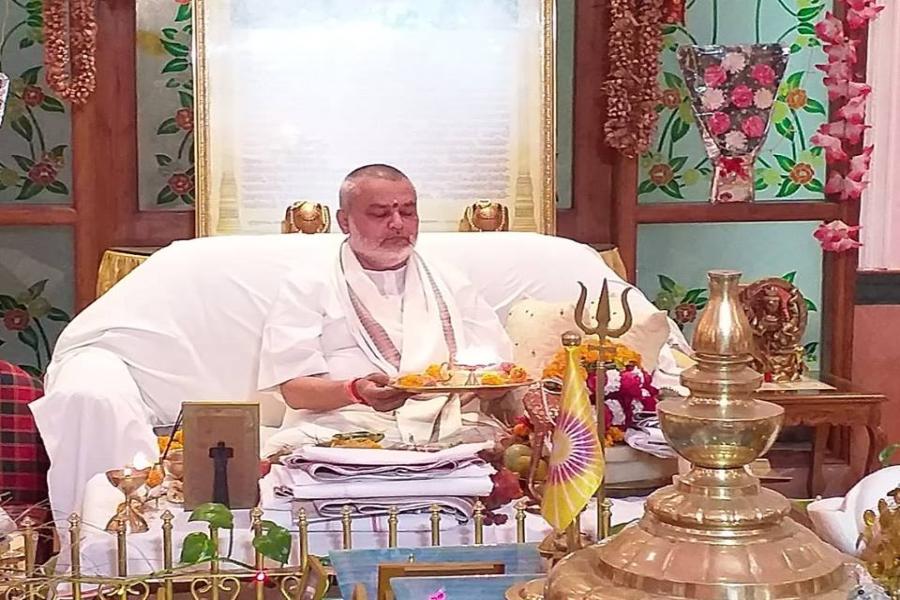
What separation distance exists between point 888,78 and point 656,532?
15.0 ft

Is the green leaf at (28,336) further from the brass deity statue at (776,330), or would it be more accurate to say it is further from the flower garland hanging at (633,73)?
the brass deity statue at (776,330)

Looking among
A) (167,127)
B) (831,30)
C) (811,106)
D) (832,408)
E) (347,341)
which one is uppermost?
(831,30)

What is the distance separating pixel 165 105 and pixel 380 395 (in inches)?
81.2

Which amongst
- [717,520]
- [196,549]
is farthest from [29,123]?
[717,520]

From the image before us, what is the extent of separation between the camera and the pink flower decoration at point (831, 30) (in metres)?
4.92

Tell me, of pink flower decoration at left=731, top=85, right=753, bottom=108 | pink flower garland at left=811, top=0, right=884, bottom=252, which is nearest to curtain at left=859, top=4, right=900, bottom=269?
pink flower garland at left=811, top=0, right=884, bottom=252

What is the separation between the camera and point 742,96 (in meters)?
4.84

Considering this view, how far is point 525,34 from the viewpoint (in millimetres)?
4895

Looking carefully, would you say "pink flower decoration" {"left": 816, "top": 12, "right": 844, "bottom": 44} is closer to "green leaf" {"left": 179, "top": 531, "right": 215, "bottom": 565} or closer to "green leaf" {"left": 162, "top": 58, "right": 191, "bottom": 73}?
"green leaf" {"left": 162, "top": 58, "right": 191, "bottom": 73}

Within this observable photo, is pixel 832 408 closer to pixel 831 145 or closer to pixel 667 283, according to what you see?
pixel 667 283

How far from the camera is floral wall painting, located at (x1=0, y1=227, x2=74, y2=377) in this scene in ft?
15.8

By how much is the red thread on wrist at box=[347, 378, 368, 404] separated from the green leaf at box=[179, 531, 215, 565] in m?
1.28

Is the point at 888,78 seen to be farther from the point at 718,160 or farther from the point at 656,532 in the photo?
the point at 656,532

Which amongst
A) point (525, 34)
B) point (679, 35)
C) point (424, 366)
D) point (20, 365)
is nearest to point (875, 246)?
point (679, 35)
